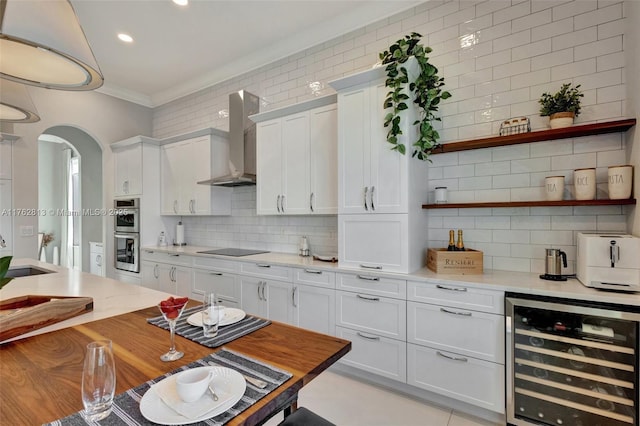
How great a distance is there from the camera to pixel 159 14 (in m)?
3.18

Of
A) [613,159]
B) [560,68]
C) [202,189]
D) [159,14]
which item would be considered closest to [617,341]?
[613,159]

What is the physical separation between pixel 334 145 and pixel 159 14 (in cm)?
228

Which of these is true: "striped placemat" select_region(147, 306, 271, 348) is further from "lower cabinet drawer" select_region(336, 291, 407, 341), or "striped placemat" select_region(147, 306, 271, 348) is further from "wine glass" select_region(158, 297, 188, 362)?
"lower cabinet drawer" select_region(336, 291, 407, 341)

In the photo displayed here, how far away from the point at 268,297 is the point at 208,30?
3001 mm

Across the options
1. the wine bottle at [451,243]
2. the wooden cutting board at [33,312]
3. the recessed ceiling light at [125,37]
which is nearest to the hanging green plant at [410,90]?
the wine bottle at [451,243]

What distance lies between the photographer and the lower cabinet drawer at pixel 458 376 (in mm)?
2014

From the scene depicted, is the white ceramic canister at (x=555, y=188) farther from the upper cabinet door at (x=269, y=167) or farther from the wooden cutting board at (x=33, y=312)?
the wooden cutting board at (x=33, y=312)

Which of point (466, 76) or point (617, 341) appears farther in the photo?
point (466, 76)

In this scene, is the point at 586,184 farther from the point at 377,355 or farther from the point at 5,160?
the point at 5,160

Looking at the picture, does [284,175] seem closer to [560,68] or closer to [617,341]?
[560,68]

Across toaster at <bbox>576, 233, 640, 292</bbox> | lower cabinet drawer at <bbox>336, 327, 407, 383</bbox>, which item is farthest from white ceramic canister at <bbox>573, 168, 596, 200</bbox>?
lower cabinet drawer at <bbox>336, 327, 407, 383</bbox>

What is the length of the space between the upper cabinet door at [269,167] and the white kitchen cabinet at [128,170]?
2229 mm

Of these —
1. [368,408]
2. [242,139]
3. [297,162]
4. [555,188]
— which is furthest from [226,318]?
[242,139]

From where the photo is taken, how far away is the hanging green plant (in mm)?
2332
